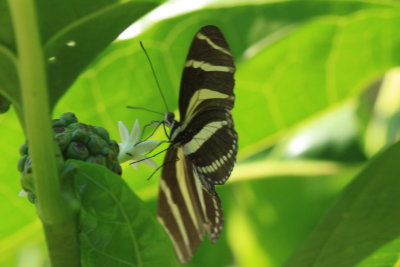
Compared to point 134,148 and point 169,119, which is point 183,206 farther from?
point 134,148

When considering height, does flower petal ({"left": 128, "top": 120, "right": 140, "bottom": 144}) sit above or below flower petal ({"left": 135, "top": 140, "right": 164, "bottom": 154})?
above

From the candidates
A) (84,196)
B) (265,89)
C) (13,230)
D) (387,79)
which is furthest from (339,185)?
(84,196)

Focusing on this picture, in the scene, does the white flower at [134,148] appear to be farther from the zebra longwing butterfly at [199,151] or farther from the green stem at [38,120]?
the green stem at [38,120]

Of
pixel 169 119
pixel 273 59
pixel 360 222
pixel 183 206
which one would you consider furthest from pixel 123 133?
pixel 273 59

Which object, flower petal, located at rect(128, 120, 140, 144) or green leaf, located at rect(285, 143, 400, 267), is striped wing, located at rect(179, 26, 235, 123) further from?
green leaf, located at rect(285, 143, 400, 267)

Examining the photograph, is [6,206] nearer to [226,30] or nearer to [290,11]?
[226,30]

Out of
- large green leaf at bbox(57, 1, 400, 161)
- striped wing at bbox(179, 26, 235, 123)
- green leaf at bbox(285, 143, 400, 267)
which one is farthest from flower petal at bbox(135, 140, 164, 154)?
green leaf at bbox(285, 143, 400, 267)

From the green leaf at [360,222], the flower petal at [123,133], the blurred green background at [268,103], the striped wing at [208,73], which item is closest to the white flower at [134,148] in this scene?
the flower petal at [123,133]
